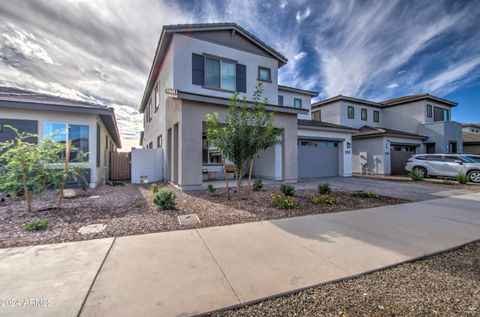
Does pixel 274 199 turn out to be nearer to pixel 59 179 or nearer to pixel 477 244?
pixel 477 244

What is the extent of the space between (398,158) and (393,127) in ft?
17.5

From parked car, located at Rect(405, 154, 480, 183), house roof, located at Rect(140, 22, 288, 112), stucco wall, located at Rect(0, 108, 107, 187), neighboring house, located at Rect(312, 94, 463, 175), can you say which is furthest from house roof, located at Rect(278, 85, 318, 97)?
stucco wall, located at Rect(0, 108, 107, 187)

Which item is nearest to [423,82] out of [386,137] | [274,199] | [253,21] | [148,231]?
[386,137]

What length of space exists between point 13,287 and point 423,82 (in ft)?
79.5

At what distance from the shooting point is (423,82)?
16.8 metres

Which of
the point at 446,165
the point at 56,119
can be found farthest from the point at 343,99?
the point at 56,119

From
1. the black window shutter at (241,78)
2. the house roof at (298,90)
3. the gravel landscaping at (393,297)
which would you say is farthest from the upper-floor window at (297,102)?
the gravel landscaping at (393,297)

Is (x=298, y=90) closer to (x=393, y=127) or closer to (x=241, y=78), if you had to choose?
(x=241, y=78)

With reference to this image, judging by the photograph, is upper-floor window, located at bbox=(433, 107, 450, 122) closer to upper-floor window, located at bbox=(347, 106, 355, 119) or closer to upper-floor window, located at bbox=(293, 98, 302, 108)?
upper-floor window, located at bbox=(347, 106, 355, 119)

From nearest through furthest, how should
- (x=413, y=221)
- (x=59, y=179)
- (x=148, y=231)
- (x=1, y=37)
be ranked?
(x=148, y=231) → (x=413, y=221) → (x=59, y=179) → (x=1, y=37)

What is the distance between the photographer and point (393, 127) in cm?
2064

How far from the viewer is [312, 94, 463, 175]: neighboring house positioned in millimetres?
16391

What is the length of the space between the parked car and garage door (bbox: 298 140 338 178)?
4.95 meters

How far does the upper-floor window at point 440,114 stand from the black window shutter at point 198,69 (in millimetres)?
22750
